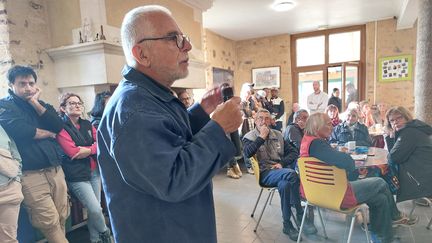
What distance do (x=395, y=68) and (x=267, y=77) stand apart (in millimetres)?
2977

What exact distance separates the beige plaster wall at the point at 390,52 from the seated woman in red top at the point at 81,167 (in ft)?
21.4

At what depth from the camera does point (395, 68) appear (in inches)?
257

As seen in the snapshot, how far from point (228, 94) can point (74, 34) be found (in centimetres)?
245

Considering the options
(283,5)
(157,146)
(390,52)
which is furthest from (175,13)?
(390,52)

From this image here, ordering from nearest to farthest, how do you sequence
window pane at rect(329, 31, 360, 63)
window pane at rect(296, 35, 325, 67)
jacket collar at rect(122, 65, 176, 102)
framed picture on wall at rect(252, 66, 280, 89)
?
jacket collar at rect(122, 65, 176, 102), window pane at rect(329, 31, 360, 63), window pane at rect(296, 35, 325, 67), framed picture on wall at rect(252, 66, 280, 89)

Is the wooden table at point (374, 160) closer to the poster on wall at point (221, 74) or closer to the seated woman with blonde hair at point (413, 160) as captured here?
the seated woman with blonde hair at point (413, 160)

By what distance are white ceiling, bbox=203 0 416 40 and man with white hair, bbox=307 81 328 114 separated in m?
1.45

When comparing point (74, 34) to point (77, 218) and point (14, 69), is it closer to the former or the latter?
point (14, 69)

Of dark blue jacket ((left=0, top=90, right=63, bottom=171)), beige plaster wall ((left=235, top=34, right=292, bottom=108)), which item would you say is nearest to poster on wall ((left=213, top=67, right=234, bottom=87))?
beige plaster wall ((left=235, top=34, right=292, bottom=108))

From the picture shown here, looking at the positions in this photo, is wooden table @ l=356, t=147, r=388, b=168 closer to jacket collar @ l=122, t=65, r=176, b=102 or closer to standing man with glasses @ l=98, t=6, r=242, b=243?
standing man with glasses @ l=98, t=6, r=242, b=243

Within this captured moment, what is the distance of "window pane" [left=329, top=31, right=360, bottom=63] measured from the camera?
273 inches

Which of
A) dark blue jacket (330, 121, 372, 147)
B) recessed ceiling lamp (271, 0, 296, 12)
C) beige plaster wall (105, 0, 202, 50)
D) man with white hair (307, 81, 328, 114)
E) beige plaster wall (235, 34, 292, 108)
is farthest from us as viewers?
beige plaster wall (235, 34, 292, 108)

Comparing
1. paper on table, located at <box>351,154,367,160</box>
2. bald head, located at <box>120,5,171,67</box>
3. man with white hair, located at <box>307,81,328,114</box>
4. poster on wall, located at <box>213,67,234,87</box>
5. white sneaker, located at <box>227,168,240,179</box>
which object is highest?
poster on wall, located at <box>213,67,234,87</box>

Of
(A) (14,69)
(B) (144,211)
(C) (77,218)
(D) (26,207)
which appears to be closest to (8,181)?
(D) (26,207)
